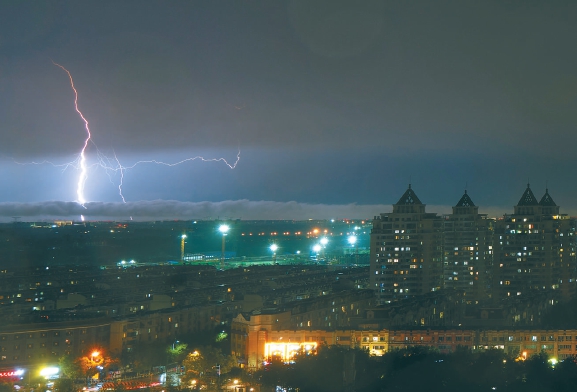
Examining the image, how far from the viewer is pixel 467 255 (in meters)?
28.8

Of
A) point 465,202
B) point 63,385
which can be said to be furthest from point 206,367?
point 465,202

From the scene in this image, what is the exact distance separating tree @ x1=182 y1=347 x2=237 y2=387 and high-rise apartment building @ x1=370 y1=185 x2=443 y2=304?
39.0 ft

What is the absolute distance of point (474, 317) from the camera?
2133 centimetres

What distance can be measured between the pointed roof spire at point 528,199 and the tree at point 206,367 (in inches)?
751

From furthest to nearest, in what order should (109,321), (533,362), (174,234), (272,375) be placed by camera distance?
(174,234) < (109,321) < (533,362) < (272,375)

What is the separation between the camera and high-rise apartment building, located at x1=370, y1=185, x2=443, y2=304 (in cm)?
2631

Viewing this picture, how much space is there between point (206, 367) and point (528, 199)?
20.3 meters

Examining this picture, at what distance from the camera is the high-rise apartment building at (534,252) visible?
95.9 ft

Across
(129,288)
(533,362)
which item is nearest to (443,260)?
(129,288)

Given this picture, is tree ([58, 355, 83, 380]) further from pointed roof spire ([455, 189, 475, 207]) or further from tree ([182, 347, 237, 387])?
pointed roof spire ([455, 189, 475, 207])

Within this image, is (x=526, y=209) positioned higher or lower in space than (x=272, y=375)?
higher

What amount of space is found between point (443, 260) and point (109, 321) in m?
13.9

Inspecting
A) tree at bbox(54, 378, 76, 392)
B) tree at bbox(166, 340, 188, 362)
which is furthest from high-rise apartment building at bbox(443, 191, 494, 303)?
tree at bbox(54, 378, 76, 392)

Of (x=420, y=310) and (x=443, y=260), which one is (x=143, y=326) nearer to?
(x=420, y=310)
